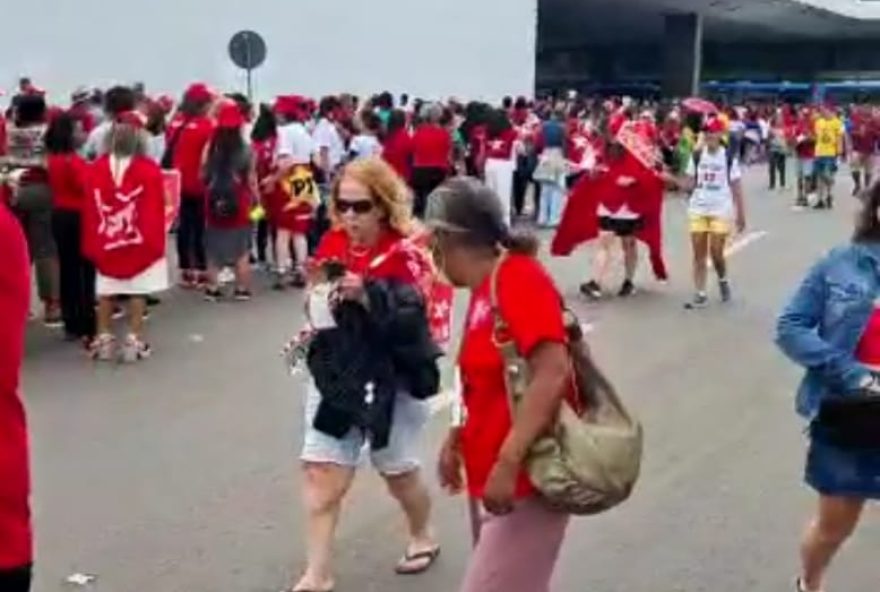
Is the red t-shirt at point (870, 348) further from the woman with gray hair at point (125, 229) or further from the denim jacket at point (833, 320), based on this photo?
the woman with gray hair at point (125, 229)

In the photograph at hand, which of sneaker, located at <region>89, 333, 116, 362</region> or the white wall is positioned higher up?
the white wall

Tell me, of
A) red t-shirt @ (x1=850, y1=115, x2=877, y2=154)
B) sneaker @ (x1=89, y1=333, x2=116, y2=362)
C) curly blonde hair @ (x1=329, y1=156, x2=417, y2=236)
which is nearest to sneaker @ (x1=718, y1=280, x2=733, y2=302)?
sneaker @ (x1=89, y1=333, x2=116, y2=362)

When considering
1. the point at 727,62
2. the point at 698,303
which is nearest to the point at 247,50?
the point at 698,303

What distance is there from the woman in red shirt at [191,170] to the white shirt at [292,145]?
74cm

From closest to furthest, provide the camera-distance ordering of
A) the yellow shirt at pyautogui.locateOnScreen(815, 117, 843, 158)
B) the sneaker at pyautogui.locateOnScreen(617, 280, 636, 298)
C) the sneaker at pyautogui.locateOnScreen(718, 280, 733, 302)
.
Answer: the sneaker at pyautogui.locateOnScreen(718, 280, 733, 302) → the sneaker at pyautogui.locateOnScreen(617, 280, 636, 298) → the yellow shirt at pyautogui.locateOnScreen(815, 117, 843, 158)

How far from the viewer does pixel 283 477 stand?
7.14m

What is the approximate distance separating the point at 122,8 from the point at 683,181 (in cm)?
1024

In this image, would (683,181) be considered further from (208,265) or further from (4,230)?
(4,230)

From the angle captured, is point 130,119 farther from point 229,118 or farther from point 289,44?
point 289,44

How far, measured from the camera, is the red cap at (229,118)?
12.0 metres

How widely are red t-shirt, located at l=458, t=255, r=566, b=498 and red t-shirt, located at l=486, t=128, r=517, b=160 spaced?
14.7 metres

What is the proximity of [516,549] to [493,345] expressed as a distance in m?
0.52

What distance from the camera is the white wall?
19.9 m

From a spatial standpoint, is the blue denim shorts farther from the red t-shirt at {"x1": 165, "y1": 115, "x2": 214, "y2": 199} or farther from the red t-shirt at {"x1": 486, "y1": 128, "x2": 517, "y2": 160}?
the red t-shirt at {"x1": 486, "y1": 128, "x2": 517, "y2": 160}
